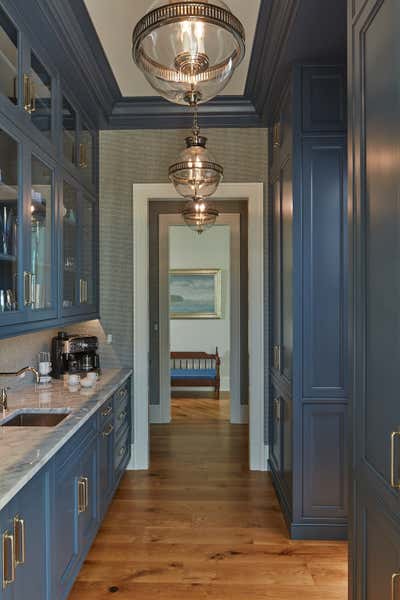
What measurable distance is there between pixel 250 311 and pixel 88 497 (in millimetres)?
2000

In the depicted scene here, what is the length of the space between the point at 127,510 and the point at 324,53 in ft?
10.8

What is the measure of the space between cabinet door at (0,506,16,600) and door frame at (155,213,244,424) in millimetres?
3897

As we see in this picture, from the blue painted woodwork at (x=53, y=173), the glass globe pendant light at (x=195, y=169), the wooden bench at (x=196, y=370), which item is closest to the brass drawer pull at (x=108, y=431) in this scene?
the blue painted woodwork at (x=53, y=173)

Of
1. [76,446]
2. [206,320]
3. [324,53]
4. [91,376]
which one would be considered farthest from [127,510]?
[206,320]

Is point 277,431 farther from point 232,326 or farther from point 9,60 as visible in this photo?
point 9,60

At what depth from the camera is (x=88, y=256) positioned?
3484mm

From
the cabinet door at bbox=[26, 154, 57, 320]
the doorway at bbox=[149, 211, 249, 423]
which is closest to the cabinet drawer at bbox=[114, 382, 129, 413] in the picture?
the cabinet door at bbox=[26, 154, 57, 320]

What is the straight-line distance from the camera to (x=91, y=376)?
9.55ft

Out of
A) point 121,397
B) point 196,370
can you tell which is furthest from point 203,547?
point 196,370

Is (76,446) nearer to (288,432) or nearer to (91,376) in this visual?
(91,376)

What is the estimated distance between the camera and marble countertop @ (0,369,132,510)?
1478 mm

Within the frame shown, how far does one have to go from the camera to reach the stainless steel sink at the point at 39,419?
2.28 meters

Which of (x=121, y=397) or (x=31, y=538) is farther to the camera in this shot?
(x=121, y=397)

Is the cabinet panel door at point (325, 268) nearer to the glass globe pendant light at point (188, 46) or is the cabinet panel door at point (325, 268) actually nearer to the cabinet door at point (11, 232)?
the glass globe pendant light at point (188, 46)
